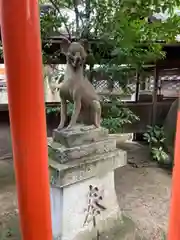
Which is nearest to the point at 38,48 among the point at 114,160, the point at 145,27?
the point at 114,160

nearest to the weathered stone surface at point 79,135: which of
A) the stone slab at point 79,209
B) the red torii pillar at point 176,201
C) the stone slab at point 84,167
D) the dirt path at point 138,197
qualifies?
the stone slab at point 84,167

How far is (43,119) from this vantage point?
1.07 m

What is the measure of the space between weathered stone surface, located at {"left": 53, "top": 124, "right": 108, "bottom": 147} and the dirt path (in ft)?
3.51

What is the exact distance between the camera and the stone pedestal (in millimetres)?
1914

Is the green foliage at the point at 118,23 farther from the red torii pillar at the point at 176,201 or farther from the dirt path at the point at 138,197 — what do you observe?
the red torii pillar at the point at 176,201

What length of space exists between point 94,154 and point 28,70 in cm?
121

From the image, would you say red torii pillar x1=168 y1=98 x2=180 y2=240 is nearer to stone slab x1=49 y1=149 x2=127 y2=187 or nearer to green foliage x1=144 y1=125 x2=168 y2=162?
stone slab x1=49 y1=149 x2=127 y2=187

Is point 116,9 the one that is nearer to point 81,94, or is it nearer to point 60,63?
point 60,63

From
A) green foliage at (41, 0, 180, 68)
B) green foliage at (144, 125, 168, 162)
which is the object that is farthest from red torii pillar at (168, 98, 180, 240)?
green foliage at (144, 125, 168, 162)

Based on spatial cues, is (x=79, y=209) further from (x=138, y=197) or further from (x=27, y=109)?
(x=138, y=197)

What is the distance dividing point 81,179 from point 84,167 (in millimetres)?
100

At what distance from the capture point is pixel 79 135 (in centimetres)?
197

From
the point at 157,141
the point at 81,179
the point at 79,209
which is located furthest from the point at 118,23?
the point at 157,141

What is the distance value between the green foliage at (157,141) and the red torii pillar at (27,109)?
10.5 feet
